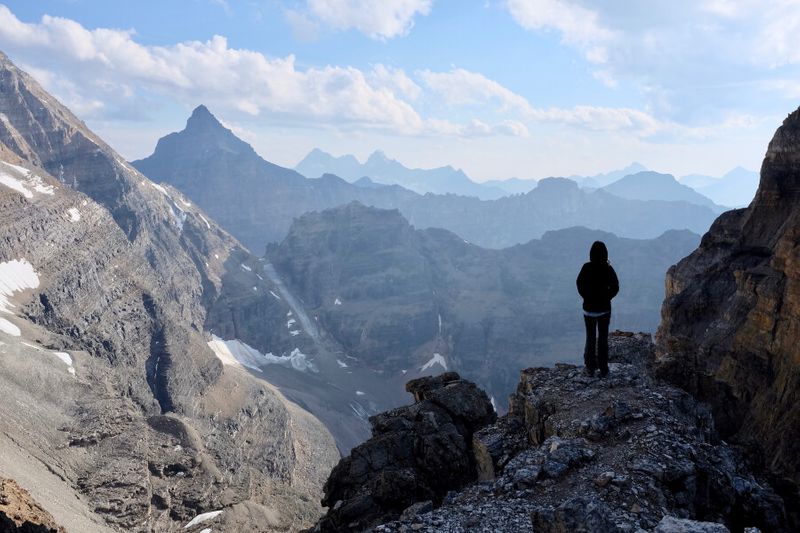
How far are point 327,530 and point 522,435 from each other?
8.54 meters

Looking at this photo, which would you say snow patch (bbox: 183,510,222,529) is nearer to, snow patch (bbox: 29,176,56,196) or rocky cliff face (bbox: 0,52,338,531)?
rocky cliff face (bbox: 0,52,338,531)

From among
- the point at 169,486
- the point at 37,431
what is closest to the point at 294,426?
the point at 169,486

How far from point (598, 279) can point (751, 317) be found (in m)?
33.1

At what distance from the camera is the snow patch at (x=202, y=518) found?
81912 millimetres

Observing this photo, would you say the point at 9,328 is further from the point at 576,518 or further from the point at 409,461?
the point at 576,518

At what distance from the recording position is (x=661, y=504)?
14781mm

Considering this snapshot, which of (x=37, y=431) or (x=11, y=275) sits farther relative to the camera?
(x=11, y=275)

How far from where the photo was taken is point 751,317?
45.8 metres

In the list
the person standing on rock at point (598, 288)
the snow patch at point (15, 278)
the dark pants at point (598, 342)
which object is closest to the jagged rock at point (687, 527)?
the dark pants at point (598, 342)

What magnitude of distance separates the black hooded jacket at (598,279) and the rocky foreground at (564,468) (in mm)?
3548

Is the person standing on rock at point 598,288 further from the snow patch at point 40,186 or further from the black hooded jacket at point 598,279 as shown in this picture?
the snow patch at point 40,186

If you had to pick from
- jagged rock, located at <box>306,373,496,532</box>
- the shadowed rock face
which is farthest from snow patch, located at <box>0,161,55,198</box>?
the shadowed rock face

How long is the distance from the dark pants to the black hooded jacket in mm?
452

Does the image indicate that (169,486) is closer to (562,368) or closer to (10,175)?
(562,368)
